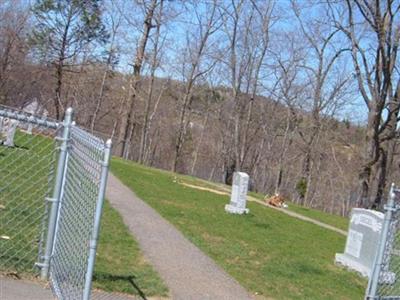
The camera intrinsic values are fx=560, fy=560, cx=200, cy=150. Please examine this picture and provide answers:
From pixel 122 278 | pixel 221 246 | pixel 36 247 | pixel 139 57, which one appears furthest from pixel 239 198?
pixel 139 57

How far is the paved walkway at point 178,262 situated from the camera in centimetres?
649

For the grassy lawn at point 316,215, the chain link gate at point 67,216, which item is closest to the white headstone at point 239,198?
the grassy lawn at point 316,215

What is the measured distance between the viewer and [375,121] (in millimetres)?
24062

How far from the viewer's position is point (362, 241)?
9961 mm

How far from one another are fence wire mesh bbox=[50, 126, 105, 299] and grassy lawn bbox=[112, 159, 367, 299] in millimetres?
2919

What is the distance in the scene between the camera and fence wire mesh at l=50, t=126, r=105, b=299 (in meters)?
4.07

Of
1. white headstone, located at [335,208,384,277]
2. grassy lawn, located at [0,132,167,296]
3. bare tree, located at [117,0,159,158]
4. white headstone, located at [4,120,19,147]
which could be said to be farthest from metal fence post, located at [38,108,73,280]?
bare tree, located at [117,0,159,158]

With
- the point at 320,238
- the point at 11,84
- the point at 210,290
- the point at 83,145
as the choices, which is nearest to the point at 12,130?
the point at 320,238

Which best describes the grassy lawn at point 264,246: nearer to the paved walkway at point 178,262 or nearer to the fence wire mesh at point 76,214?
the paved walkway at point 178,262

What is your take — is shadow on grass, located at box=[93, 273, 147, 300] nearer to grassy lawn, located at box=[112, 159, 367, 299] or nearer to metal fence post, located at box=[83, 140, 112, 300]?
grassy lawn, located at box=[112, 159, 367, 299]

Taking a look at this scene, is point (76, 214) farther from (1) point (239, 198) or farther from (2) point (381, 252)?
(1) point (239, 198)

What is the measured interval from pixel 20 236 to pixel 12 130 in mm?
9405

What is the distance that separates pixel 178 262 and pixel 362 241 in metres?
3.95

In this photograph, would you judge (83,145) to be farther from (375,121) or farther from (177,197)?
(375,121)
